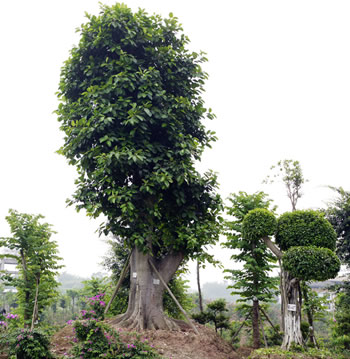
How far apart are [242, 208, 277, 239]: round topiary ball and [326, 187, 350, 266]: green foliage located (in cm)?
369

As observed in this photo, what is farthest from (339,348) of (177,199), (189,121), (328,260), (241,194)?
(189,121)

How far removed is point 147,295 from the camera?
31.7ft

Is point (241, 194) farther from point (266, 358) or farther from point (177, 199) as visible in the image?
point (266, 358)

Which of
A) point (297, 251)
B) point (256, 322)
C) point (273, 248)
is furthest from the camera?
point (256, 322)

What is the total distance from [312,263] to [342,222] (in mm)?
4288

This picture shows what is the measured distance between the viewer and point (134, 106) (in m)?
8.62

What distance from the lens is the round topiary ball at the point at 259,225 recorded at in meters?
8.76

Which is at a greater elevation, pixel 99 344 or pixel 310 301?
pixel 310 301

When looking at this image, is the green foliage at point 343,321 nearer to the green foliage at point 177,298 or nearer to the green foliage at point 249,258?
the green foliage at point 249,258

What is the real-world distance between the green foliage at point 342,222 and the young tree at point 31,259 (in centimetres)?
922

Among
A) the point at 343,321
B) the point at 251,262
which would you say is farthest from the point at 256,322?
the point at 343,321

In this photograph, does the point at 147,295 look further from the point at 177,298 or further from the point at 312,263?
the point at 312,263

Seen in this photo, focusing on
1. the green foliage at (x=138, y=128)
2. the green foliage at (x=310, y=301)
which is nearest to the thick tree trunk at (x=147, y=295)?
the green foliage at (x=138, y=128)

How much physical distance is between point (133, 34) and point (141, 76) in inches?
48.9
